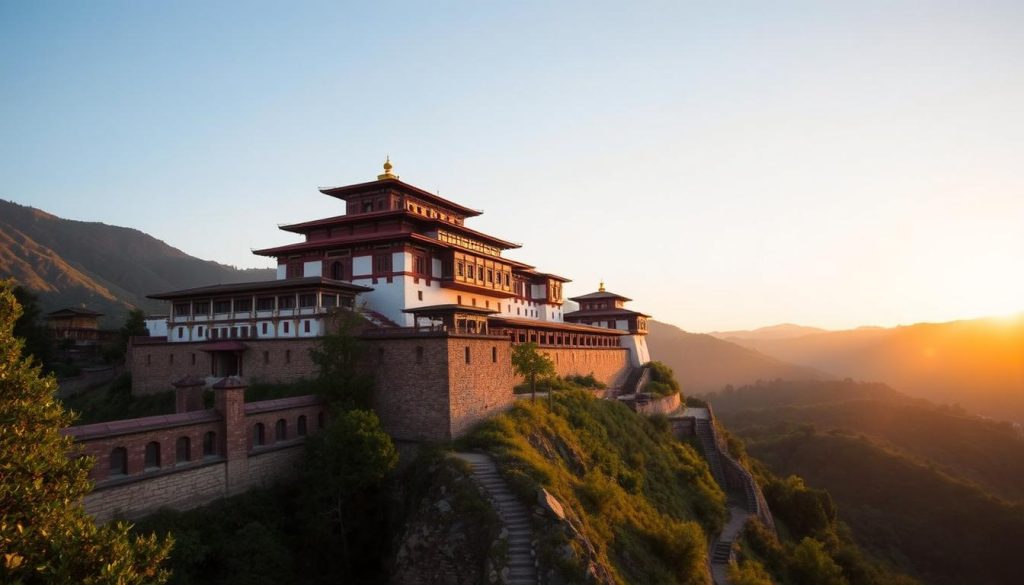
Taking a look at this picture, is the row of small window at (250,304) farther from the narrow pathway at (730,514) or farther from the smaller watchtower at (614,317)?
the smaller watchtower at (614,317)

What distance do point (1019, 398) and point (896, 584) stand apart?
528ft

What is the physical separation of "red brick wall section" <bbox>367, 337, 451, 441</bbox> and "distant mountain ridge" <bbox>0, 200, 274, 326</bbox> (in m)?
85.3

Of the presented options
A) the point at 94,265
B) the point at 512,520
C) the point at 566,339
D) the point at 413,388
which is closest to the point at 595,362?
the point at 566,339

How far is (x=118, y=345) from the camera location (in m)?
44.8

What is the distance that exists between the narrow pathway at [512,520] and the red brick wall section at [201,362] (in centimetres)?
1226

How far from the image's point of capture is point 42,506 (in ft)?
34.4

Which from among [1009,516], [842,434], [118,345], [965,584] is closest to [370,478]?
[118,345]

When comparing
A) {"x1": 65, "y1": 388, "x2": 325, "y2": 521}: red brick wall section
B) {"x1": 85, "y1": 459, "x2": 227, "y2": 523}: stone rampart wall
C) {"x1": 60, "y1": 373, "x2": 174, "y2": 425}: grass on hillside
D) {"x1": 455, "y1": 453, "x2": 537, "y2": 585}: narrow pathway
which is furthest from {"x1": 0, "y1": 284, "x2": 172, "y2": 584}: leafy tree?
{"x1": 60, "y1": 373, "x2": 174, "y2": 425}: grass on hillside

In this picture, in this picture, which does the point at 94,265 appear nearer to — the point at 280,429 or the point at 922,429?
the point at 280,429

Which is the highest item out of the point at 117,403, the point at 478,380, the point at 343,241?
the point at 343,241

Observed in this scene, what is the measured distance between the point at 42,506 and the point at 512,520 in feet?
43.3

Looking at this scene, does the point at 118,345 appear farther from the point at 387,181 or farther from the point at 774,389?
the point at 774,389

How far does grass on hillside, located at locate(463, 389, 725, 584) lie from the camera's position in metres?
22.0

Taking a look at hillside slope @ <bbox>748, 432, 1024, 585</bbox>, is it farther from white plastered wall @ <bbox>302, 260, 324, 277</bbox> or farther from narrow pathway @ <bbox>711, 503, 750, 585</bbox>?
white plastered wall @ <bbox>302, 260, 324, 277</bbox>
